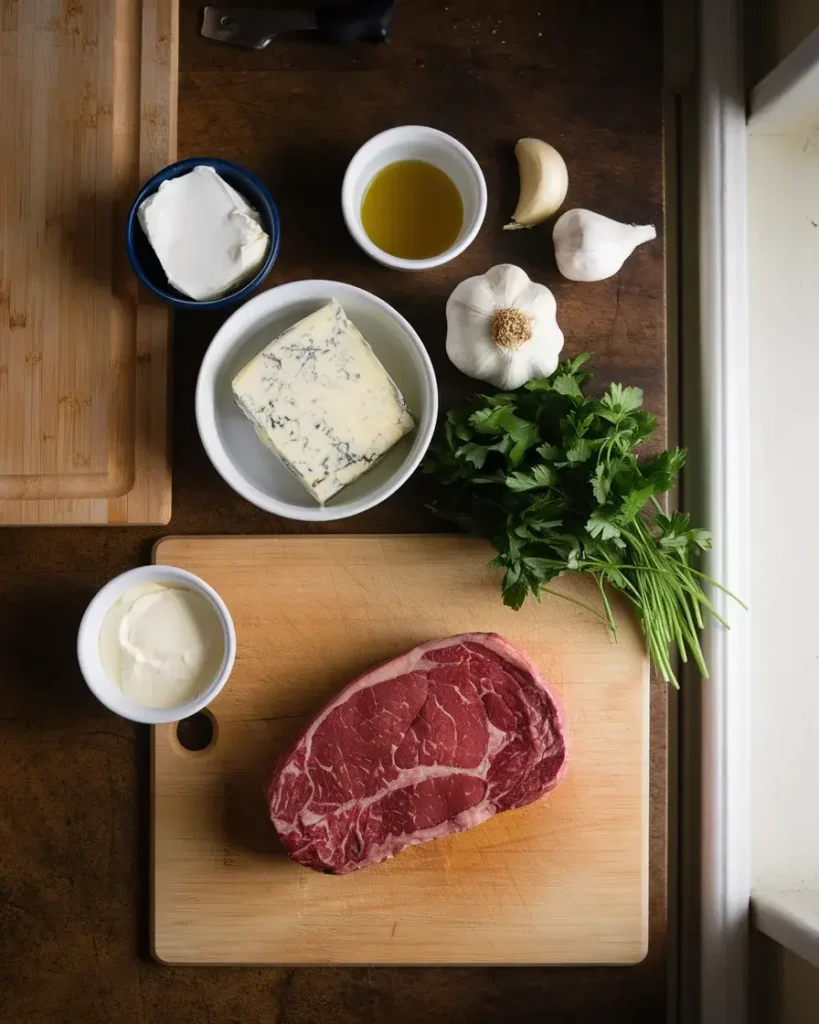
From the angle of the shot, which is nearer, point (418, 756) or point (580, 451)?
point (580, 451)

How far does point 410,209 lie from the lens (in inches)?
48.2

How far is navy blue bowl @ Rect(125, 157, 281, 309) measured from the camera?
1.15 metres

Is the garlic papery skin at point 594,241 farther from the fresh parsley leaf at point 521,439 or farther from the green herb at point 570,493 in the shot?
the fresh parsley leaf at point 521,439

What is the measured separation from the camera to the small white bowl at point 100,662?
3.78 ft

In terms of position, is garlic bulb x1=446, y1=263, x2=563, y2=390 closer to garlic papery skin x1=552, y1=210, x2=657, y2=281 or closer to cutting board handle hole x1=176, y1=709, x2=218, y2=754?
garlic papery skin x1=552, y1=210, x2=657, y2=281

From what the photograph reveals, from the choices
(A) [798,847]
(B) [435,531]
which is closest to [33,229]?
(B) [435,531]

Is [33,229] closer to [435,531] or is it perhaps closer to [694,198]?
[435,531]

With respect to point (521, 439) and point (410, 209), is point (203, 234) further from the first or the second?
point (521, 439)

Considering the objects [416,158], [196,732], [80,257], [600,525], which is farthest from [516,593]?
[80,257]

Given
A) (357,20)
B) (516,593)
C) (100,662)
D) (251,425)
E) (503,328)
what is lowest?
(100,662)

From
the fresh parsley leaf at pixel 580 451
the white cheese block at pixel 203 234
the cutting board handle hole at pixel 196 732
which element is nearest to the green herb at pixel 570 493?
the fresh parsley leaf at pixel 580 451

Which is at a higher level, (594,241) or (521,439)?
(594,241)

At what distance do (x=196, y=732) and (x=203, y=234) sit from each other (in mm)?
719

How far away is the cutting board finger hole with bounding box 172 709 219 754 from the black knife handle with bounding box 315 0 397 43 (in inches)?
40.2
